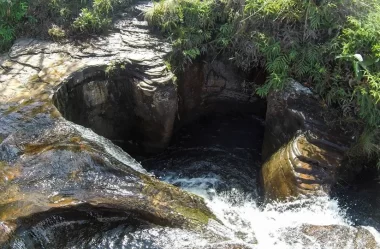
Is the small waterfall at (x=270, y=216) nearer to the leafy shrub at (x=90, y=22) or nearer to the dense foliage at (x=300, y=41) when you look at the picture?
the dense foliage at (x=300, y=41)

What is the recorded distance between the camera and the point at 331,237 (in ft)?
13.5

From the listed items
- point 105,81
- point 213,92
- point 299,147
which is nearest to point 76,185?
point 105,81

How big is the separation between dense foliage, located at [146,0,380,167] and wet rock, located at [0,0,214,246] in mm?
560

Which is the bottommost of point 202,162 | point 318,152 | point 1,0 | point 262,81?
point 202,162

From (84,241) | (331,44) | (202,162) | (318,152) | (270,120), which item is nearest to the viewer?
(84,241)

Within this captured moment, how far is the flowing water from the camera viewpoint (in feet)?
12.5

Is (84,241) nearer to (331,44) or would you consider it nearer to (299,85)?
(299,85)

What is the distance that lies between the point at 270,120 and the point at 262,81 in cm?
79

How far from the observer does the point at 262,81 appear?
255 inches

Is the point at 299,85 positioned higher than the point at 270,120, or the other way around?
the point at 299,85

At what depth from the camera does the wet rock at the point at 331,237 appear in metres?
4.04

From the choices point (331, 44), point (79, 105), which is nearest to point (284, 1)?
point (331, 44)

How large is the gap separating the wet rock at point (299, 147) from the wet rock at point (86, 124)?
126 centimetres

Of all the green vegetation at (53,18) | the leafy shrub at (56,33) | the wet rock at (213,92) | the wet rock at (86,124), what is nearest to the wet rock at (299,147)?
the wet rock at (213,92)
